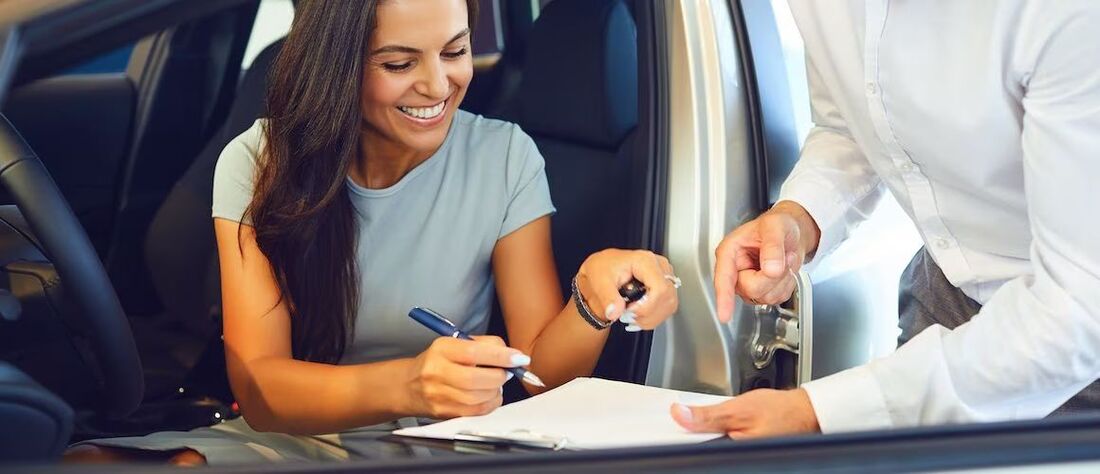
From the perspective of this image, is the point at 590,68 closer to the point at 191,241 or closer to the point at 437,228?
the point at 437,228

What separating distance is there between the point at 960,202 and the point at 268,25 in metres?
1.27

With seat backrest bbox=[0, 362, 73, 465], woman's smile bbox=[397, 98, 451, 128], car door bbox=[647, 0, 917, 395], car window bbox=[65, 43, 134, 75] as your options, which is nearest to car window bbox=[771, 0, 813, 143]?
car door bbox=[647, 0, 917, 395]

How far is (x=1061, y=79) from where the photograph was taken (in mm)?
1008

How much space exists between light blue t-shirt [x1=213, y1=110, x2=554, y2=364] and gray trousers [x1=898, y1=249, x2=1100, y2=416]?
430 mm

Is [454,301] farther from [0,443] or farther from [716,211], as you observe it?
[0,443]

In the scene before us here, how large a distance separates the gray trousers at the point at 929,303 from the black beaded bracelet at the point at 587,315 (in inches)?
13.4

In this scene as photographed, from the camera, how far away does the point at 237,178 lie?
5.07 feet

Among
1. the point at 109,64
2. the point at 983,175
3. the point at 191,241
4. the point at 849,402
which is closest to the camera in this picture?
the point at 849,402

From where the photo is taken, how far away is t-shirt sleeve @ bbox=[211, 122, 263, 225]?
5.00ft

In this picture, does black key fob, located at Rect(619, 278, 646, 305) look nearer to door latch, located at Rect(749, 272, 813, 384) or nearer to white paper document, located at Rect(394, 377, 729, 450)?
white paper document, located at Rect(394, 377, 729, 450)

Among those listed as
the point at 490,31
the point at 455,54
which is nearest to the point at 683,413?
the point at 455,54

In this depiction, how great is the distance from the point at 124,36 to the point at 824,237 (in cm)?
71

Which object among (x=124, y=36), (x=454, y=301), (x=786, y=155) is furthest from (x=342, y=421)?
(x=786, y=155)

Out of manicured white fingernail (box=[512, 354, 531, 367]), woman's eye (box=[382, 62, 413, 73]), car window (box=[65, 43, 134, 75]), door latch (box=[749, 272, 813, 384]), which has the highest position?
woman's eye (box=[382, 62, 413, 73])
